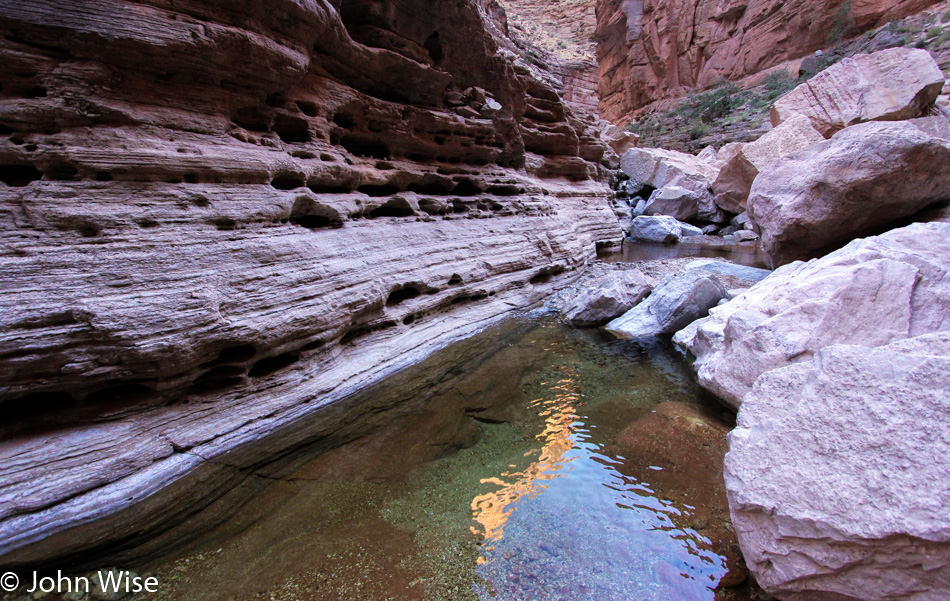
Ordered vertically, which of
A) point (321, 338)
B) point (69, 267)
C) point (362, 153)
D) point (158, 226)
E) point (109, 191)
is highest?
point (362, 153)

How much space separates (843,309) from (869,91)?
44.7ft

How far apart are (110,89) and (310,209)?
7.69 feet

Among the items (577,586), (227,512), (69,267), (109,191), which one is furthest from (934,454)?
(109,191)

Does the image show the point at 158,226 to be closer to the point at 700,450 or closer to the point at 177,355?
the point at 177,355

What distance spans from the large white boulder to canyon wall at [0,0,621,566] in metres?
15.1

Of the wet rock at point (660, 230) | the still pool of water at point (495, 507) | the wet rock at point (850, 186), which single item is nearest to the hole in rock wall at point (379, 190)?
the still pool of water at point (495, 507)

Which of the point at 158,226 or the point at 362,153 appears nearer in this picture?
the point at 158,226

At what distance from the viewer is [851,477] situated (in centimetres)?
186

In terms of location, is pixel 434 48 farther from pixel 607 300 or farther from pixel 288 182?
pixel 607 300

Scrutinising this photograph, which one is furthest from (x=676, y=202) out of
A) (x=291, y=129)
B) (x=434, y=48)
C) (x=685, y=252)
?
(x=291, y=129)

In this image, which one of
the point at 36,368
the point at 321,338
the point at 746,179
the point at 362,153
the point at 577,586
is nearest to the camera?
the point at 577,586

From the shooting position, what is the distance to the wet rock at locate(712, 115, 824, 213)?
13.7 meters

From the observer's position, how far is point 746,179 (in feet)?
52.5
